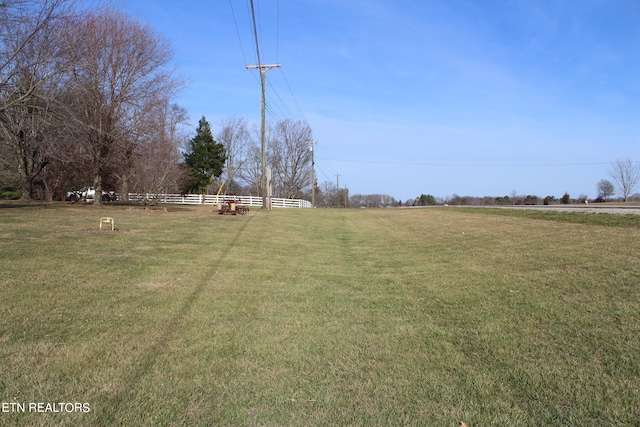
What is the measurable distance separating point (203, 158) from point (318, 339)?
52.1 meters

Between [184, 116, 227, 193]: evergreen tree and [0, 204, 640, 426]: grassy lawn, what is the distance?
45.6m

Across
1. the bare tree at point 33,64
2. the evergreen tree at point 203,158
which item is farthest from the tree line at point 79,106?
the evergreen tree at point 203,158

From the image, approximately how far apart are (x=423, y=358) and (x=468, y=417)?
108cm

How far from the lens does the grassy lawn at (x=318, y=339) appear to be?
10.5ft

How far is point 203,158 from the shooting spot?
177 ft

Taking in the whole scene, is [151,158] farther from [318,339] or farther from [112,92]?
[318,339]

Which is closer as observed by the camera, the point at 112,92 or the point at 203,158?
the point at 112,92

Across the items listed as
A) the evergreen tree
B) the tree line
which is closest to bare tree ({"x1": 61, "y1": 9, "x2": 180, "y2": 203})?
the tree line

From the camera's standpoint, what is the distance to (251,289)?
705cm

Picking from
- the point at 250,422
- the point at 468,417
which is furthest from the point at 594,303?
the point at 250,422

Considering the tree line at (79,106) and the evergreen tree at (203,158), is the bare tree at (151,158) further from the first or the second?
the evergreen tree at (203,158)

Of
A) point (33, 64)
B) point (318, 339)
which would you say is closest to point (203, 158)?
point (33, 64)

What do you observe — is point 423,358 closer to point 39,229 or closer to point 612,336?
point 612,336

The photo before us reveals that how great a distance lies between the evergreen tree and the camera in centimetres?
5347
